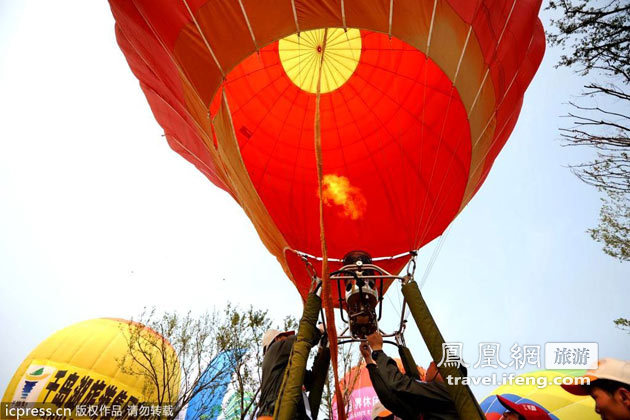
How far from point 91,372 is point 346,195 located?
450 inches

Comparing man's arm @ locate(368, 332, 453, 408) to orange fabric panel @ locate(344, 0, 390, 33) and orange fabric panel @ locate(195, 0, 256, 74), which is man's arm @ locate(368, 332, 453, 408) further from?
orange fabric panel @ locate(195, 0, 256, 74)

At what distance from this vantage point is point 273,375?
9.31ft

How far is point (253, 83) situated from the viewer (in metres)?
5.34

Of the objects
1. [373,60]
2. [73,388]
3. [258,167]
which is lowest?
[73,388]

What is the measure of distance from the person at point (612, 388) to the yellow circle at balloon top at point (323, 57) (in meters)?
4.55

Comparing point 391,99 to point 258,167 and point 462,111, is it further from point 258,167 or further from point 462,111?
point 258,167

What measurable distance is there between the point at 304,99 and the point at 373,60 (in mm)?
1095

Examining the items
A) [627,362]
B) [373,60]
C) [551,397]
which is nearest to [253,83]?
[373,60]

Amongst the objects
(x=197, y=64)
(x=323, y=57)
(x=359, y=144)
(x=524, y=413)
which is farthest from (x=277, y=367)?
(x=323, y=57)

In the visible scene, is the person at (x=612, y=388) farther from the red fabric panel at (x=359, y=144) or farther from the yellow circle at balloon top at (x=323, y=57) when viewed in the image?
the yellow circle at balloon top at (x=323, y=57)

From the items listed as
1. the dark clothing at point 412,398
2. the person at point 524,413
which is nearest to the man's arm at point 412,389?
the dark clothing at point 412,398

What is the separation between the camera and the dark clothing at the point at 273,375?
2.71 metres

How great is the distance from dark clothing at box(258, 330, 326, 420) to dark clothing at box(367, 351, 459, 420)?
667mm

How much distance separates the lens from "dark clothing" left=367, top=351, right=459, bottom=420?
2152 millimetres
